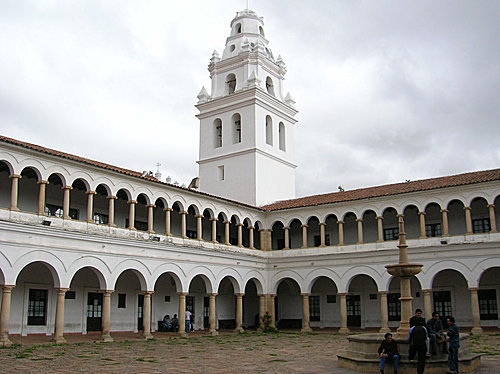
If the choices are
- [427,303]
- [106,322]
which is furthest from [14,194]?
[427,303]

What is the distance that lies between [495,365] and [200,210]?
1659cm

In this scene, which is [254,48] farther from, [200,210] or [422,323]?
[422,323]

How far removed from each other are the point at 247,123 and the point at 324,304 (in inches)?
448

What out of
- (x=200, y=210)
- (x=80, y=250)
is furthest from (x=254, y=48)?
(x=80, y=250)

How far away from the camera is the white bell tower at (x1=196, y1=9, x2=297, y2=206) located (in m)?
34.2

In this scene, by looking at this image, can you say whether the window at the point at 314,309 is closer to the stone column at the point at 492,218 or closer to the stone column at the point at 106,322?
the stone column at the point at 492,218

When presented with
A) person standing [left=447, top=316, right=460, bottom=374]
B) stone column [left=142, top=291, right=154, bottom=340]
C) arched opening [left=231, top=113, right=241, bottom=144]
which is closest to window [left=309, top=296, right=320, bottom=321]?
arched opening [left=231, top=113, right=241, bottom=144]

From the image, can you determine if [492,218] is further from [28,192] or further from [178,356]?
[28,192]

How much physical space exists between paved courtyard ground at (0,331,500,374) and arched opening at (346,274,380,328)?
8.90 meters

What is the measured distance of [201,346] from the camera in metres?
19.8

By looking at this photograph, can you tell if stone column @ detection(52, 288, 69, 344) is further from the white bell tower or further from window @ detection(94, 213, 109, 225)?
the white bell tower

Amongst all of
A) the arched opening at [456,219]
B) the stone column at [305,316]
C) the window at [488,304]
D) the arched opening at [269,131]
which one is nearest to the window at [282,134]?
the arched opening at [269,131]

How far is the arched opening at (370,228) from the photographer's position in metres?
30.4

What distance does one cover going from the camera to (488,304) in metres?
27.6
